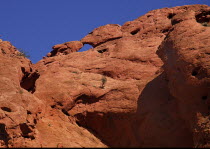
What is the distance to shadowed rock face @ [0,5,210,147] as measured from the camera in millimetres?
11641

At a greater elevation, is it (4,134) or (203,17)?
(203,17)

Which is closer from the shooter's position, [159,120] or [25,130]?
[25,130]

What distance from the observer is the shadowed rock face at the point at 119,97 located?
1164cm

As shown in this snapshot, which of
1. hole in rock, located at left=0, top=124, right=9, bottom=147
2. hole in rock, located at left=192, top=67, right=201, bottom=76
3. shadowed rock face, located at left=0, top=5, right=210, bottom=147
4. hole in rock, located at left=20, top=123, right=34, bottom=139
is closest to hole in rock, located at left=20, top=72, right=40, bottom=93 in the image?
shadowed rock face, located at left=0, top=5, right=210, bottom=147

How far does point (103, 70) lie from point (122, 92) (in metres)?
4.72

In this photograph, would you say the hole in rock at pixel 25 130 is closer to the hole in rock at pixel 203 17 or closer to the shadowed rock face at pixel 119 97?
the shadowed rock face at pixel 119 97

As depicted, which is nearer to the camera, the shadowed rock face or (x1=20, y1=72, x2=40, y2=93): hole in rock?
the shadowed rock face

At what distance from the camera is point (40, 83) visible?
18.2m

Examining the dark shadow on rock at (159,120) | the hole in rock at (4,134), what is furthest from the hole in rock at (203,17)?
the hole in rock at (4,134)

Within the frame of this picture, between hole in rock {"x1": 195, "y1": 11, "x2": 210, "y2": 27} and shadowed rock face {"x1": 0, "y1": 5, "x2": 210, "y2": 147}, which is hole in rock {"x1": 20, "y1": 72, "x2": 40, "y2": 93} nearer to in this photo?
shadowed rock face {"x1": 0, "y1": 5, "x2": 210, "y2": 147}

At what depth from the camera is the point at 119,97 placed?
16312 mm

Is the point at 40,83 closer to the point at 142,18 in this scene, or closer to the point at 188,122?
the point at 188,122

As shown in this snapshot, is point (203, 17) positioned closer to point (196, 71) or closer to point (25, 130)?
point (196, 71)

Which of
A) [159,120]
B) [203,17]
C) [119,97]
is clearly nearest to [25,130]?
[159,120]
